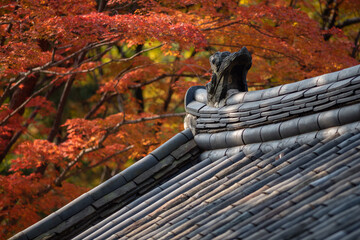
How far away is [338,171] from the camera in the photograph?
386cm

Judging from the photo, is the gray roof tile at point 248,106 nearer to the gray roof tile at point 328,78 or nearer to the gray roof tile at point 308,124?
the gray roof tile at point 308,124

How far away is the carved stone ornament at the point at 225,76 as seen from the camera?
6.12m

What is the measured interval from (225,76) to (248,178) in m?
1.79

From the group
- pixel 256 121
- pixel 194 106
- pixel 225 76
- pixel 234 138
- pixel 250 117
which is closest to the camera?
pixel 256 121

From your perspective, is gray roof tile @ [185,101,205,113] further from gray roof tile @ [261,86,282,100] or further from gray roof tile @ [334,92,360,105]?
gray roof tile @ [334,92,360,105]

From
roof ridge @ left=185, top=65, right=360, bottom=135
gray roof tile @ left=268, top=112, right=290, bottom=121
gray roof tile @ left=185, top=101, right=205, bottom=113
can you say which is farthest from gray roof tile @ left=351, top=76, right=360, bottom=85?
gray roof tile @ left=185, top=101, right=205, bottom=113

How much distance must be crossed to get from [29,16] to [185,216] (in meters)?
6.36

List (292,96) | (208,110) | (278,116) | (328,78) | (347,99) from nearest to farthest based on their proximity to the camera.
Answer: (347,99)
(328,78)
(292,96)
(278,116)
(208,110)

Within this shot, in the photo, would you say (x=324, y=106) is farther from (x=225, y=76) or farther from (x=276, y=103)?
(x=225, y=76)

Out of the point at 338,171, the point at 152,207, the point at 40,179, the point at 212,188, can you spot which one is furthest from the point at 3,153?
the point at 338,171

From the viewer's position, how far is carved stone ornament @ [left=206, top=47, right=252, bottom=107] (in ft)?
20.1

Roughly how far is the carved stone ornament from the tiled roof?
0.55 ft

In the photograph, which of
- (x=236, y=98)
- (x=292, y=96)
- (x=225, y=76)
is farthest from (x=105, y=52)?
(x=292, y=96)

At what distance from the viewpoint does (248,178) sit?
4914 mm
